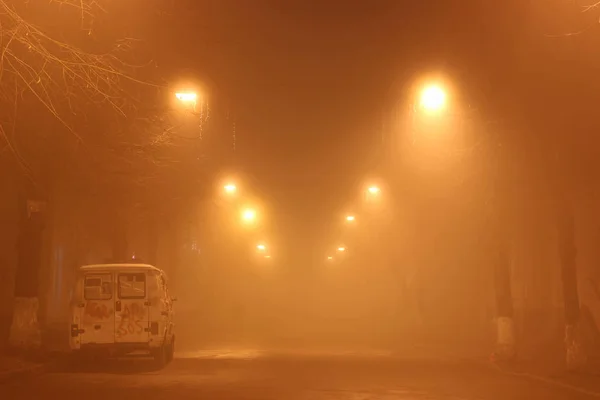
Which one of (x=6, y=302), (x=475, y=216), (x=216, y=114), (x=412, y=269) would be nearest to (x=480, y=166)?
(x=475, y=216)

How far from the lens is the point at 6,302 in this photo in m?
44.8

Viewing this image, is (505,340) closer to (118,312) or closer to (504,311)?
(504,311)

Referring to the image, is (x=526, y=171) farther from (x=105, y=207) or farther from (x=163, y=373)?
(x=105, y=207)

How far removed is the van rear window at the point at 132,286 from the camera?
86.2ft

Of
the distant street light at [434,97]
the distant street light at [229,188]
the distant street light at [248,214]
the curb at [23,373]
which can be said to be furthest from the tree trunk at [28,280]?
the distant street light at [248,214]

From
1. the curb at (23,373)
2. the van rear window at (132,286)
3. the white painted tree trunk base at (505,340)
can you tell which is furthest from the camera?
the white painted tree trunk base at (505,340)

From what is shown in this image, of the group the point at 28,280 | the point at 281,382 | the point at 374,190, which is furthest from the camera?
the point at 374,190

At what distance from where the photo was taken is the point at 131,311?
26172mm

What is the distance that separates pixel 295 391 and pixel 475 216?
60.7 feet

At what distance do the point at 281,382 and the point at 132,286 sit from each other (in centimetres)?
614

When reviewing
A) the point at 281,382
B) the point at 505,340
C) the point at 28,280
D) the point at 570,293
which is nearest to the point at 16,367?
the point at 28,280

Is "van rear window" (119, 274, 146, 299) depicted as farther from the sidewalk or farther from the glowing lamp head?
the glowing lamp head

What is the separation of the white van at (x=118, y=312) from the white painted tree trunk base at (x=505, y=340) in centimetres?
1096

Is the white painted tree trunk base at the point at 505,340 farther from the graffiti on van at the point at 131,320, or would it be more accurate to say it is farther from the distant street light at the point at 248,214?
the distant street light at the point at 248,214
